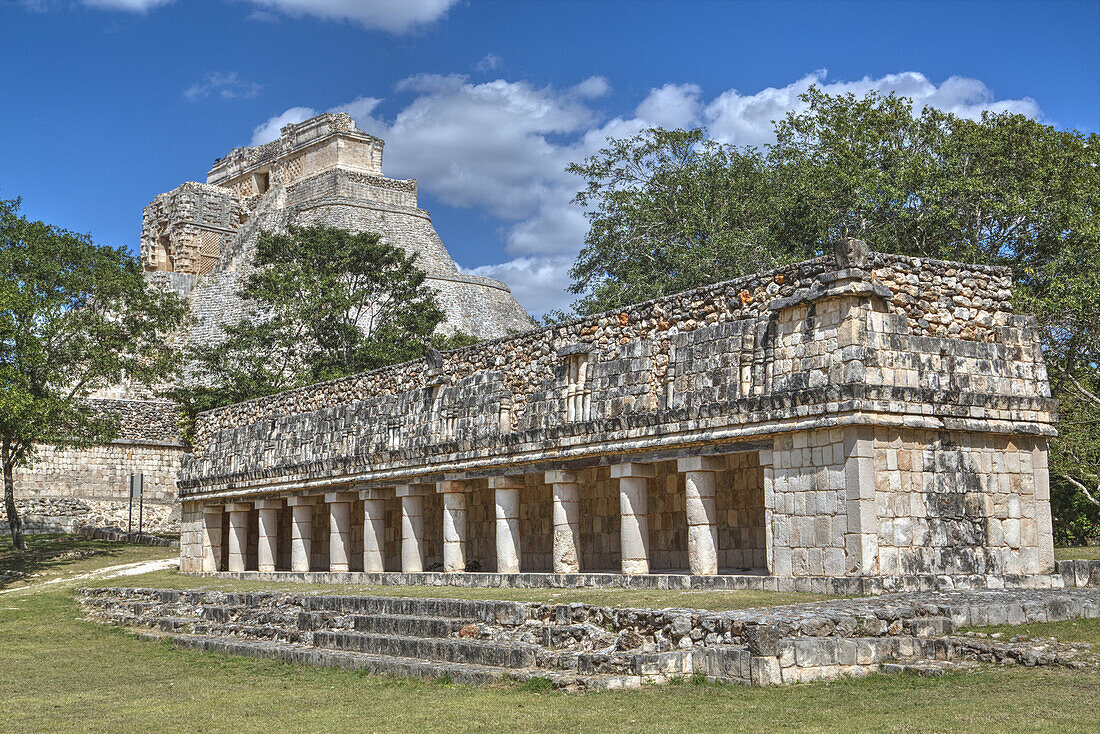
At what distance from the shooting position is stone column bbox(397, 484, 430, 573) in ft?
64.9

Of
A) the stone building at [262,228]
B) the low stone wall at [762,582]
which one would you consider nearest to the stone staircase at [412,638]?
the low stone wall at [762,582]

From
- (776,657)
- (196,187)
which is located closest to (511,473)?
(776,657)

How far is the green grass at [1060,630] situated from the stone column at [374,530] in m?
12.7

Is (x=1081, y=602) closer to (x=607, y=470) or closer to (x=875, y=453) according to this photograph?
(x=875, y=453)

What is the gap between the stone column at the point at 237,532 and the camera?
24.5 metres

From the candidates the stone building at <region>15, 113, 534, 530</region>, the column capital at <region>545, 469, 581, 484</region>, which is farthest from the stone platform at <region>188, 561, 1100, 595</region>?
the stone building at <region>15, 113, 534, 530</region>

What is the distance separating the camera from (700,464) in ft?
45.8

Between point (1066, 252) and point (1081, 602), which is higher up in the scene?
point (1066, 252)

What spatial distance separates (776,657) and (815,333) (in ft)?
16.1

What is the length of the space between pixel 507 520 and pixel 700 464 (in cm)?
472

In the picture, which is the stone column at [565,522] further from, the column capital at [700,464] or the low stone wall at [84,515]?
the low stone wall at [84,515]

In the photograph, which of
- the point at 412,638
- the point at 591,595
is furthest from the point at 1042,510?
the point at 412,638

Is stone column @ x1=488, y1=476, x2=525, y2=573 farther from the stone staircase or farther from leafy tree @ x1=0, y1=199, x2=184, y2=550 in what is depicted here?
leafy tree @ x1=0, y1=199, x2=184, y2=550

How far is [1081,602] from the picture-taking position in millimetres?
10219
